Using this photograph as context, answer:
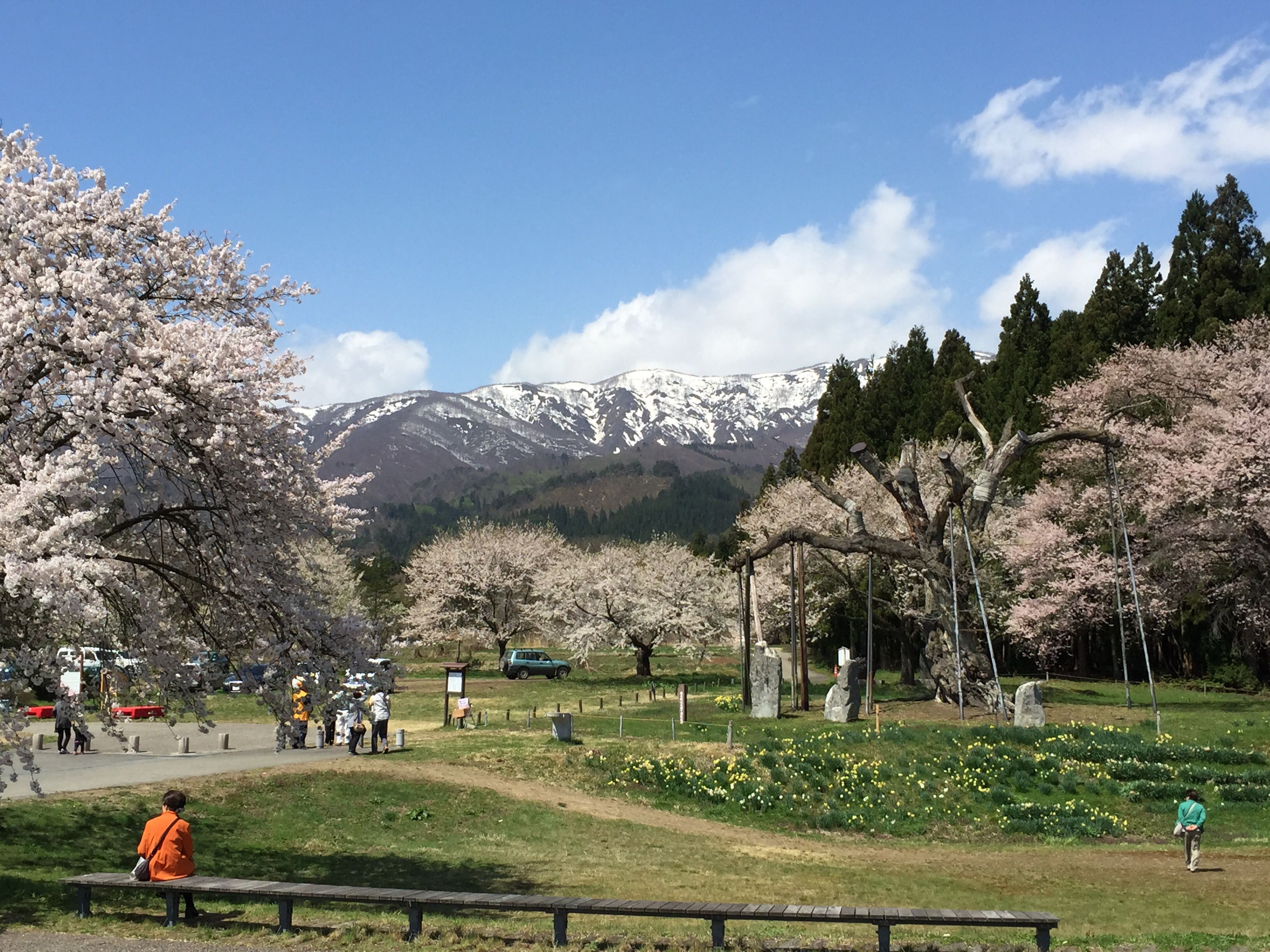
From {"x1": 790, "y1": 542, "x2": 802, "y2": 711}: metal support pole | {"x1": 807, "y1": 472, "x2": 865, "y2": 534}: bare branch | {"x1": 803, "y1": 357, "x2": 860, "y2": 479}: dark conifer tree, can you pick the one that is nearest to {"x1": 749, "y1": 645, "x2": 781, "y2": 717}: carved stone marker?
{"x1": 790, "y1": 542, "x2": 802, "y2": 711}: metal support pole

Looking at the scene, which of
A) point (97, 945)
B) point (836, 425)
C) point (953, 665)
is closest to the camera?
point (97, 945)

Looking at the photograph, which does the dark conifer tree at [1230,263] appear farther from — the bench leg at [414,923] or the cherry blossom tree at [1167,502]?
the bench leg at [414,923]

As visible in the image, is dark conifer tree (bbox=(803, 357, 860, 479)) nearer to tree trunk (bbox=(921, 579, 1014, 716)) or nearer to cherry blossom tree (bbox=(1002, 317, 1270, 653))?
cherry blossom tree (bbox=(1002, 317, 1270, 653))

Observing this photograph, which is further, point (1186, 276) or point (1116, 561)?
point (1186, 276)

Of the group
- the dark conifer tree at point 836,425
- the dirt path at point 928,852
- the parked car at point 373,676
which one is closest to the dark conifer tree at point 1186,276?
the dark conifer tree at point 836,425

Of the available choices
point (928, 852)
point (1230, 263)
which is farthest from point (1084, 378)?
point (928, 852)

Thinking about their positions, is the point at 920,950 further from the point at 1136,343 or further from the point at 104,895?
the point at 1136,343

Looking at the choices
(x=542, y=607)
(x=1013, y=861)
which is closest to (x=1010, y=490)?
(x=542, y=607)

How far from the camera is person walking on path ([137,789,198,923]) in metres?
10.9

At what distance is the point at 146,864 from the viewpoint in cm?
1085

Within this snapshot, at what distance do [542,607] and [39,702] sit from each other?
2558 cm

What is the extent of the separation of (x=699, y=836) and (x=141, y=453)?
11.7 m

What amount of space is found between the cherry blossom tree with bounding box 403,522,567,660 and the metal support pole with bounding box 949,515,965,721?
111 feet

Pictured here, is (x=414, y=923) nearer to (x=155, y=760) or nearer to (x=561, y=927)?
(x=561, y=927)
